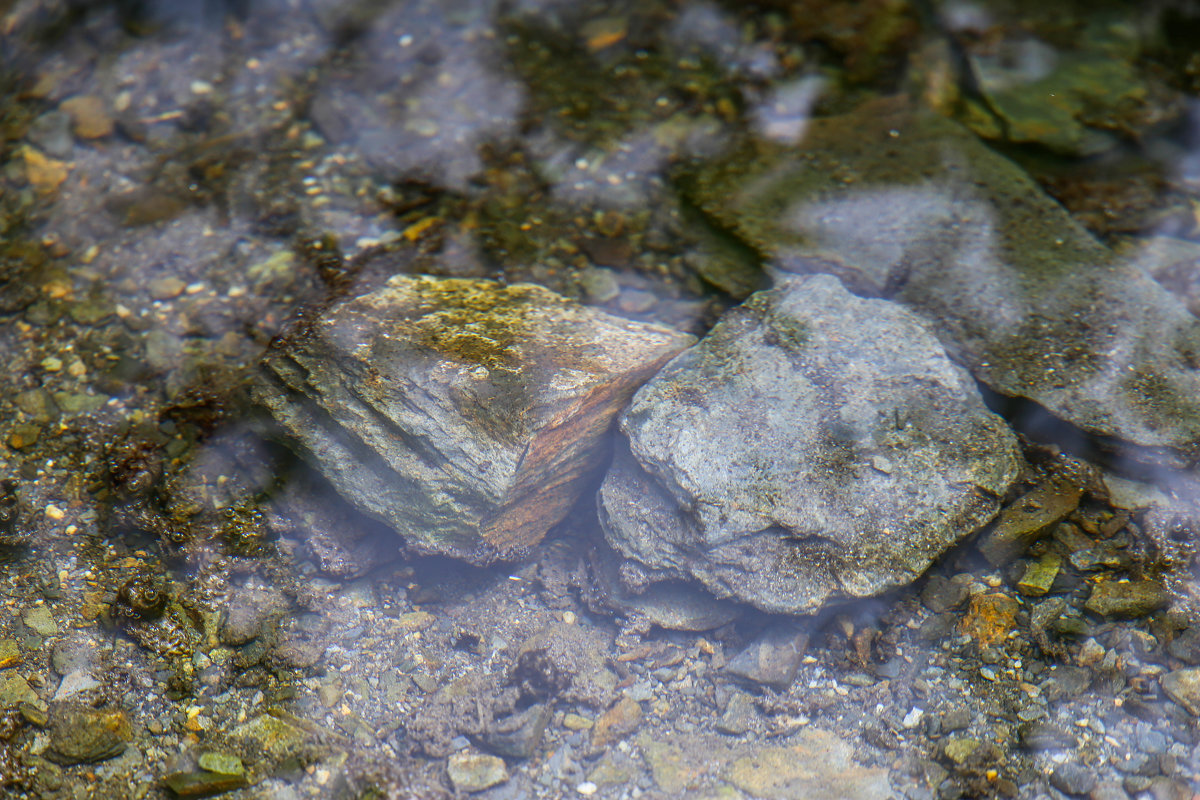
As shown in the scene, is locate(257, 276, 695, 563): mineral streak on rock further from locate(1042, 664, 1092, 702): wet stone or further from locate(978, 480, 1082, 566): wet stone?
locate(1042, 664, 1092, 702): wet stone

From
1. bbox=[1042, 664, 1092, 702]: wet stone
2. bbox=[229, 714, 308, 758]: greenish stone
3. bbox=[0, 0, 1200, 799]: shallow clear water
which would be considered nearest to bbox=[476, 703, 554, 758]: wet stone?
bbox=[0, 0, 1200, 799]: shallow clear water

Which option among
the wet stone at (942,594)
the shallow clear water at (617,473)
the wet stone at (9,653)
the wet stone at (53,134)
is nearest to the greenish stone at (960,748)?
the shallow clear water at (617,473)

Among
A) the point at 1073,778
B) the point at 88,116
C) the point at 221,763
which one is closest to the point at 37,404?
the point at 221,763

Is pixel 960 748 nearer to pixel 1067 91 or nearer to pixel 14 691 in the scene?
pixel 14 691

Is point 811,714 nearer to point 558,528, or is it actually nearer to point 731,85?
point 558,528

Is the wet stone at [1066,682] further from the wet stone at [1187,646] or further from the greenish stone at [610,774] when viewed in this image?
the greenish stone at [610,774]

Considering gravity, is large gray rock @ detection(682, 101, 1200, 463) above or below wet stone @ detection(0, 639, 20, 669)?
above
